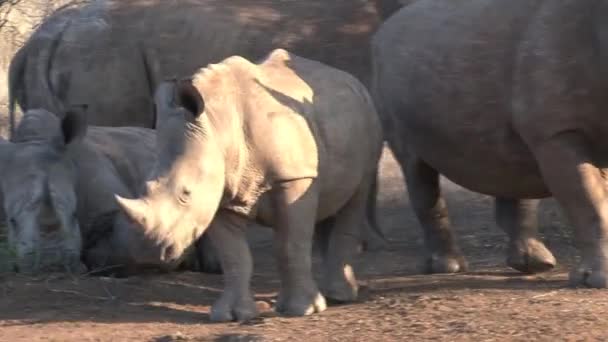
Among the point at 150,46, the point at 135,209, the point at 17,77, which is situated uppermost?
the point at 150,46

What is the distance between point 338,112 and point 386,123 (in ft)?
6.03

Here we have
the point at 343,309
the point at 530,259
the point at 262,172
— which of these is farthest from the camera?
the point at 530,259

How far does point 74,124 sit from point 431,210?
6.57ft

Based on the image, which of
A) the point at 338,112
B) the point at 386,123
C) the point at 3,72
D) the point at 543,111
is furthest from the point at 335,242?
the point at 3,72

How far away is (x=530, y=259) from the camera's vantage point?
332 inches

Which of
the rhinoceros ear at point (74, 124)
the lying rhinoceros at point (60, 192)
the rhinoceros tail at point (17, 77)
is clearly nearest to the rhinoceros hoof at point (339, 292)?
the lying rhinoceros at point (60, 192)

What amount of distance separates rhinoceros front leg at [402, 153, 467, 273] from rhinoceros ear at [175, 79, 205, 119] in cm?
239

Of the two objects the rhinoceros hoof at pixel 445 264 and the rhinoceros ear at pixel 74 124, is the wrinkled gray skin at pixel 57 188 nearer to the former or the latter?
the rhinoceros ear at pixel 74 124

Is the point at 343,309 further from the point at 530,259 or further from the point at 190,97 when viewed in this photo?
the point at 530,259

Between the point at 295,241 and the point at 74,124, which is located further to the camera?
the point at 74,124

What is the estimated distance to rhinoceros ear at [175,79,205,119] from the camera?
6.83m

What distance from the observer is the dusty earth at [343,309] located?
664cm

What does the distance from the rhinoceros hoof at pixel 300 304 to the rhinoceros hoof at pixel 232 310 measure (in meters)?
0.16

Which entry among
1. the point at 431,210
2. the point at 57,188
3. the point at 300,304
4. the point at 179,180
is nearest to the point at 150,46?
the point at 57,188
